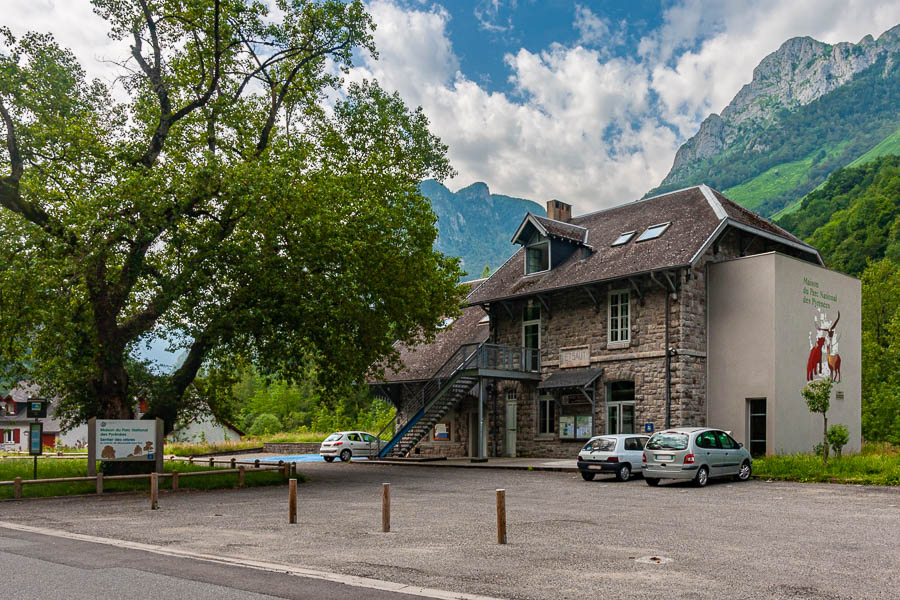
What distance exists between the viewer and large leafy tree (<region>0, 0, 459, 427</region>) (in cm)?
1986

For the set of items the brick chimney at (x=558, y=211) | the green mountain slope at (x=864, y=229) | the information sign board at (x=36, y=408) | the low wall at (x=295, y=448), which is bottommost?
the low wall at (x=295, y=448)

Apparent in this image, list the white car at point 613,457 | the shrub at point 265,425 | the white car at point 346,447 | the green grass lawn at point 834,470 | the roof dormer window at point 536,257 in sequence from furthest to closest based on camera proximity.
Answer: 1. the shrub at point 265,425
2. the white car at point 346,447
3. the roof dormer window at point 536,257
4. the white car at point 613,457
5. the green grass lawn at point 834,470

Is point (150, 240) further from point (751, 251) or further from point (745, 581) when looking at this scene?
point (751, 251)

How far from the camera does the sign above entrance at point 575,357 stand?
29.8 metres

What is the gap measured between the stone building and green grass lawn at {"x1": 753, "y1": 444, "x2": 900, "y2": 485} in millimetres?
3444

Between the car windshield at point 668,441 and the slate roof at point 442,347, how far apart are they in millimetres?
15558

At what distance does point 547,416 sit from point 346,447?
954cm

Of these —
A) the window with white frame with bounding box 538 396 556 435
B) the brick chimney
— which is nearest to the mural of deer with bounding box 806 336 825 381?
the window with white frame with bounding box 538 396 556 435

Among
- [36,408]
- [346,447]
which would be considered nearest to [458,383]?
[346,447]

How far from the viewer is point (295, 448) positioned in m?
Result: 45.5

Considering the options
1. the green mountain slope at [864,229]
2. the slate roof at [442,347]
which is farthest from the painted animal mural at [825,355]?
the green mountain slope at [864,229]

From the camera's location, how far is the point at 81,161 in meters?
20.4

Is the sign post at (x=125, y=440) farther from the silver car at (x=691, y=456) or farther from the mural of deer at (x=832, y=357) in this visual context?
the mural of deer at (x=832, y=357)

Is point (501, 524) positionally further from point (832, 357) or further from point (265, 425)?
point (265, 425)
